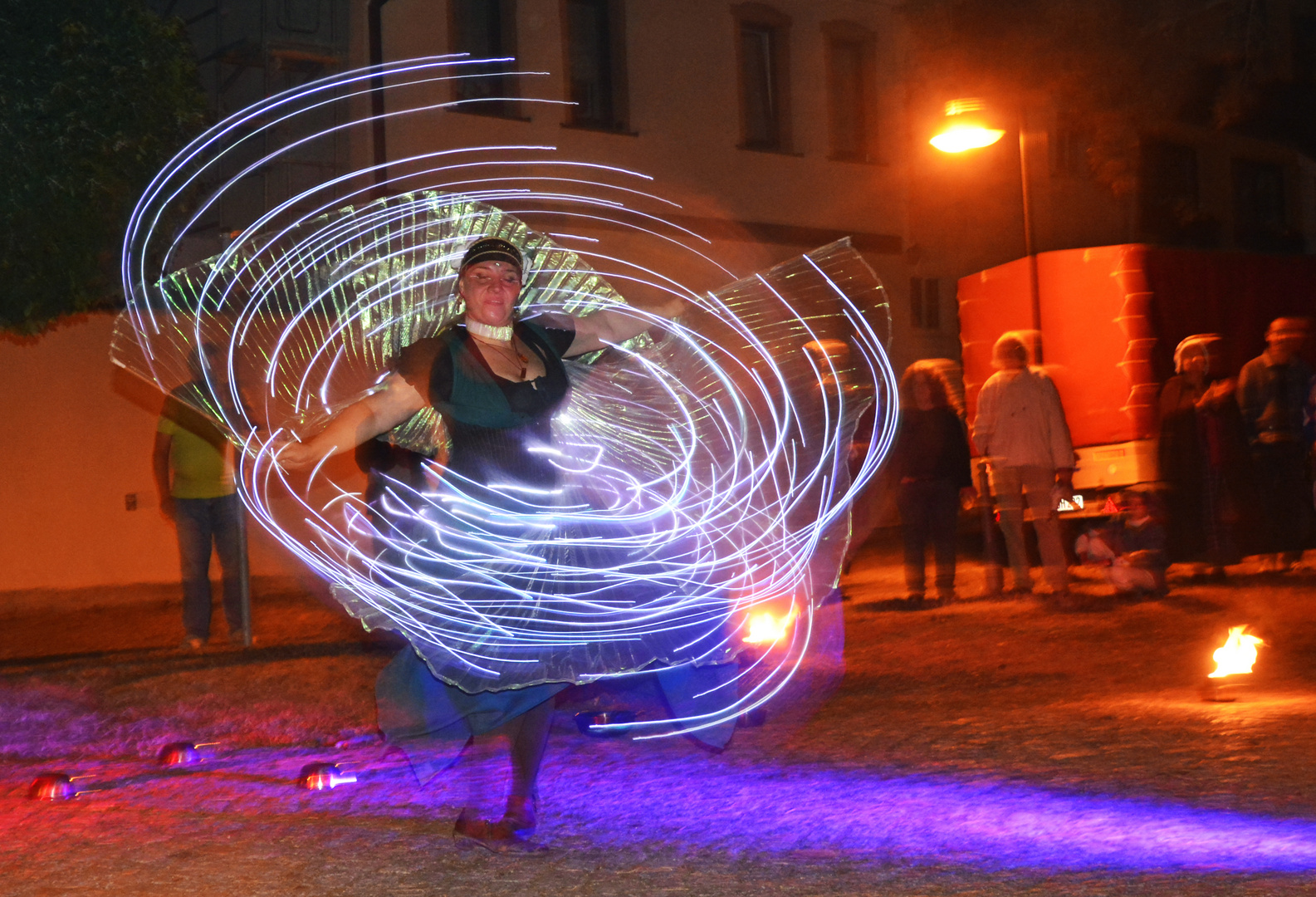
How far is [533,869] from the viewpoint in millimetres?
4375

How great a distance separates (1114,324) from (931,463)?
535 centimetres

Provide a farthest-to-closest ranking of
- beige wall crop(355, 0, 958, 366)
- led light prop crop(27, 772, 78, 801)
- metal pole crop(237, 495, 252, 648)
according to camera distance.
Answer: beige wall crop(355, 0, 958, 366) → metal pole crop(237, 495, 252, 648) → led light prop crop(27, 772, 78, 801)

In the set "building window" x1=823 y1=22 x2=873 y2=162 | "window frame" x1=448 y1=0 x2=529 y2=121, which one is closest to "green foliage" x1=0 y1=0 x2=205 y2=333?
"window frame" x1=448 y1=0 x2=529 y2=121

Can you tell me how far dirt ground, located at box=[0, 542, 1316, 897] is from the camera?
13.8ft

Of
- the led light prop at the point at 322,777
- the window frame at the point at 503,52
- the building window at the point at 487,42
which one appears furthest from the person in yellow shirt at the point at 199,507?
the building window at the point at 487,42

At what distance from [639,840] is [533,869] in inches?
17.4

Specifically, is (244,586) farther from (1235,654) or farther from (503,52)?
(503,52)

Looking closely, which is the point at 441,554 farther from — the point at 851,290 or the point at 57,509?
the point at 57,509

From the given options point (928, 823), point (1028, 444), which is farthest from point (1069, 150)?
point (928, 823)

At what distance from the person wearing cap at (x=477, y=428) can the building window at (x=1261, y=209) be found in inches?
783

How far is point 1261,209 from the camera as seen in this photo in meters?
23.3

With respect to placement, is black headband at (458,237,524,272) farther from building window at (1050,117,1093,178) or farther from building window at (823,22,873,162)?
building window at (823,22,873,162)

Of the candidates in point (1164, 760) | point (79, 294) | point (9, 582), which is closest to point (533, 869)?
point (1164, 760)

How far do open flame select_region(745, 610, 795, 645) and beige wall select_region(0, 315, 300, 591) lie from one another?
328 inches
